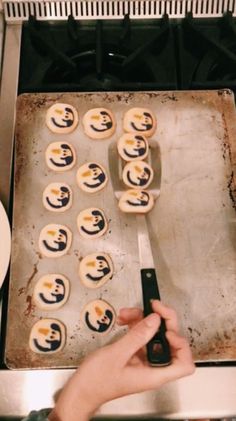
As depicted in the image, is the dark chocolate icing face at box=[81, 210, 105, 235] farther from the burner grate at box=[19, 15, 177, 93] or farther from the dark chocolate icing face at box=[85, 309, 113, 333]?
the burner grate at box=[19, 15, 177, 93]

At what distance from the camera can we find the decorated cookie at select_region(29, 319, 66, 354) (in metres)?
0.90

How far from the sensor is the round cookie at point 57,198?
1011 millimetres

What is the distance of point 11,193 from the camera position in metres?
1.04

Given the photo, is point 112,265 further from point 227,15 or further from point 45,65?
point 227,15

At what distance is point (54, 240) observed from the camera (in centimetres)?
98

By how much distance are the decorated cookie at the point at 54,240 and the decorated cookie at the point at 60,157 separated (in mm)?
131

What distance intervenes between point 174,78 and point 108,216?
0.37 meters

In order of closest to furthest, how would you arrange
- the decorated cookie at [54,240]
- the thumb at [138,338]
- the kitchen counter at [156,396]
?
the thumb at [138,338], the kitchen counter at [156,396], the decorated cookie at [54,240]

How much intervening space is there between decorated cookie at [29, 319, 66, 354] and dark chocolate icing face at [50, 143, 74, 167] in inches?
12.9

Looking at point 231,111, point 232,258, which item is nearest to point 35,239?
point 232,258

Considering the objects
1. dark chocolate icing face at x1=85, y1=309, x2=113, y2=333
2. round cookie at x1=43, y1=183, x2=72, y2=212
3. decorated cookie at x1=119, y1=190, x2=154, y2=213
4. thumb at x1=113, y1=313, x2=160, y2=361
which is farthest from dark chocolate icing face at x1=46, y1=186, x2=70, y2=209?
thumb at x1=113, y1=313, x2=160, y2=361

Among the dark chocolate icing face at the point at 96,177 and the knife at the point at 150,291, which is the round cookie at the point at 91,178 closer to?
the dark chocolate icing face at the point at 96,177

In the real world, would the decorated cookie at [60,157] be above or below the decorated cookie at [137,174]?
above

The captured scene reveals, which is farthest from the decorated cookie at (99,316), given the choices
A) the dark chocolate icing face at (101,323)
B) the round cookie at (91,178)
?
the round cookie at (91,178)
